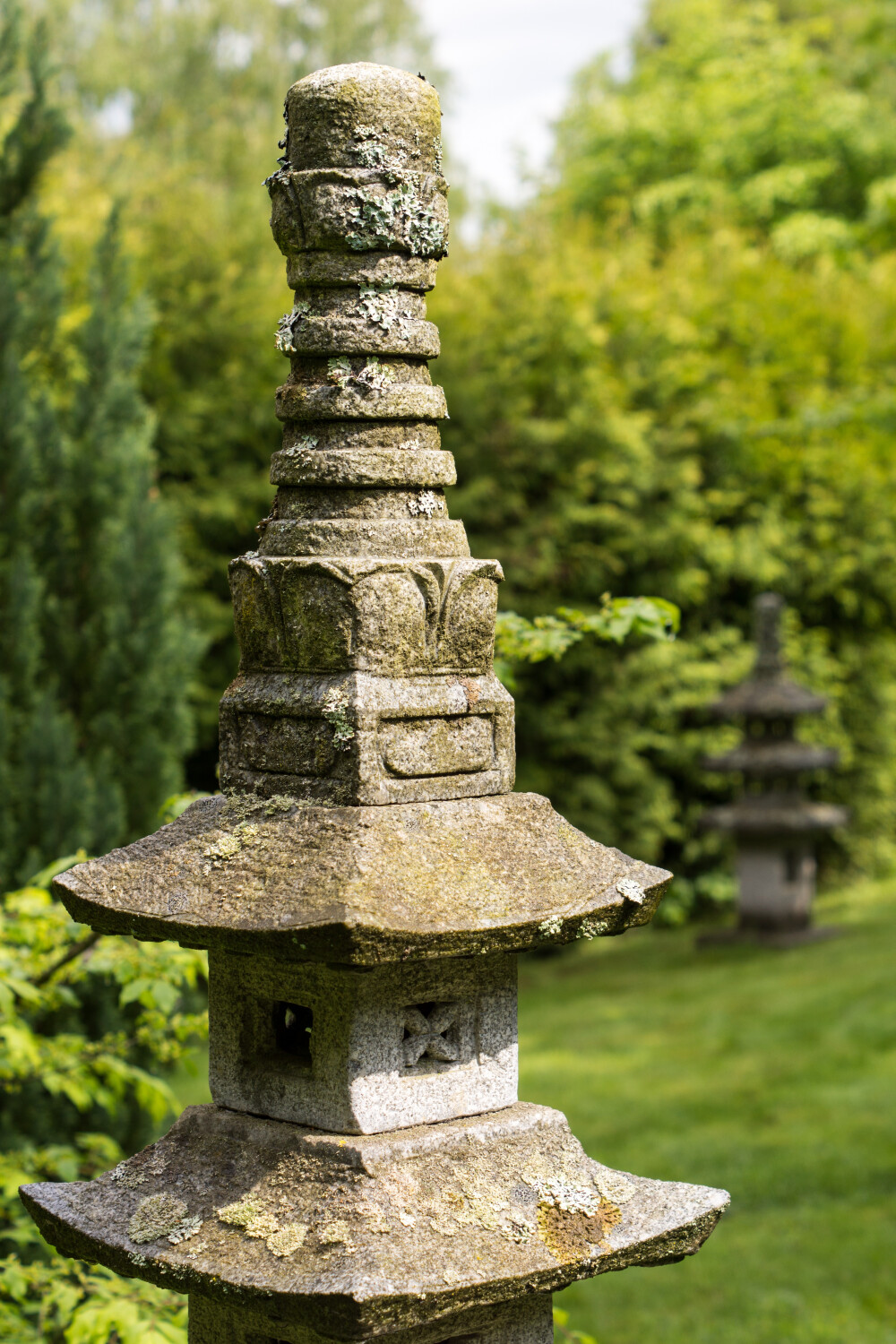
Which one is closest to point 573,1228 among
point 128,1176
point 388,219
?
point 128,1176

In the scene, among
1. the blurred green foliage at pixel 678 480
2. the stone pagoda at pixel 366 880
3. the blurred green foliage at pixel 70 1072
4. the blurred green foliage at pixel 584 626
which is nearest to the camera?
the stone pagoda at pixel 366 880

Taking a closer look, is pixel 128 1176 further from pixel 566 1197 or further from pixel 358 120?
pixel 358 120

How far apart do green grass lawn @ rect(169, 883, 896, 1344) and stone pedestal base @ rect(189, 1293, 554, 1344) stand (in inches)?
64.5

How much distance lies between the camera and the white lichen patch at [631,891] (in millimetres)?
2850

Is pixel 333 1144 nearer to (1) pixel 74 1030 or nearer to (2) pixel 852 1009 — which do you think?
(1) pixel 74 1030

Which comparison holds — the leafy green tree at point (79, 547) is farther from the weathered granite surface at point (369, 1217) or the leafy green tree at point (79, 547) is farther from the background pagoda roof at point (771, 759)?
the background pagoda roof at point (771, 759)

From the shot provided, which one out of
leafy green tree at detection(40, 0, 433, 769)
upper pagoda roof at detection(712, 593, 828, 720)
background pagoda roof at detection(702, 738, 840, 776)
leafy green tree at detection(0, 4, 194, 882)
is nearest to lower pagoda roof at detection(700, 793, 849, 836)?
background pagoda roof at detection(702, 738, 840, 776)

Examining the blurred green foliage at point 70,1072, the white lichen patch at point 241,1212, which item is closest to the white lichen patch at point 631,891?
the white lichen patch at point 241,1212

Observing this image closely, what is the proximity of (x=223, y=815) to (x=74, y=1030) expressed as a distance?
410 centimetres

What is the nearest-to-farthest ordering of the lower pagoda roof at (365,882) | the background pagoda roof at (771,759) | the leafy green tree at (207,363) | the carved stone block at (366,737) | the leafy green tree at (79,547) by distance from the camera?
the lower pagoda roof at (365,882)
the carved stone block at (366,737)
the leafy green tree at (79,547)
the leafy green tree at (207,363)
the background pagoda roof at (771,759)

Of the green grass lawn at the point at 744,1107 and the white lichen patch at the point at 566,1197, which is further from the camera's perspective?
the green grass lawn at the point at 744,1107

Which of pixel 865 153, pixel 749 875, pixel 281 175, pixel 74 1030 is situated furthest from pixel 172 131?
pixel 281 175

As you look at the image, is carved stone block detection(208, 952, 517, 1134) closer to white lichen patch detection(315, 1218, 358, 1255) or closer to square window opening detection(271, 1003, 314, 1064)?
square window opening detection(271, 1003, 314, 1064)

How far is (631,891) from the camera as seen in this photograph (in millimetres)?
2861
